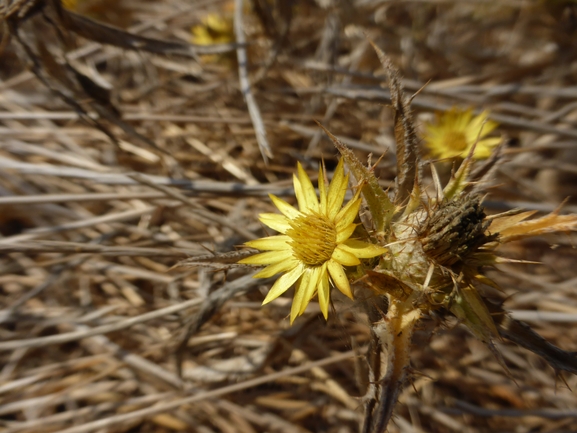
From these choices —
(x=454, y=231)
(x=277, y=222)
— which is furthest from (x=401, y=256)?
(x=277, y=222)

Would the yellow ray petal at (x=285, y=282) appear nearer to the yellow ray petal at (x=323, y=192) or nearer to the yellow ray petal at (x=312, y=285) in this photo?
the yellow ray petal at (x=312, y=285)

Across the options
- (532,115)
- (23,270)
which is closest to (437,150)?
(532,115)

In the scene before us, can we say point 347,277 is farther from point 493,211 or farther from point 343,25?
point 343,25

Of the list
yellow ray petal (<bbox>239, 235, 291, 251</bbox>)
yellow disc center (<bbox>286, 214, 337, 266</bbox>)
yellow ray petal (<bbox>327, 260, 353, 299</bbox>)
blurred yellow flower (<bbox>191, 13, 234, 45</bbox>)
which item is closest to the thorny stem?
yellow ray petal (<bbox>327, 260, 353, 299</bbox>)

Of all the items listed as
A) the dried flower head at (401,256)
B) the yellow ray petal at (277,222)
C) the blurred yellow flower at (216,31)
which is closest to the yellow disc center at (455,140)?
the dried flower head at (401,256)

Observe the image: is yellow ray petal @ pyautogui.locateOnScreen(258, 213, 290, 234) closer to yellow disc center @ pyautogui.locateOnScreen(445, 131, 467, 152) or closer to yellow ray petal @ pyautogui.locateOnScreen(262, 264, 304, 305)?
yellow ray petal @ pyautogui.locateOnScreen(262, 264, 304, 305)

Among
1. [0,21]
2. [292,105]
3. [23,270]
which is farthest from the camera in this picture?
[292,105]

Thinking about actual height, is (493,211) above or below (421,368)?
above
